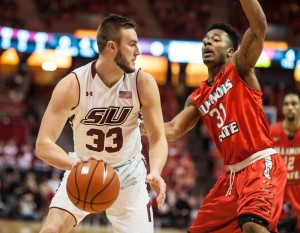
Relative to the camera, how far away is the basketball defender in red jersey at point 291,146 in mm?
8344

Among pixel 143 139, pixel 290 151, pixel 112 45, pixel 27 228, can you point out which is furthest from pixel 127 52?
pixel 143 139

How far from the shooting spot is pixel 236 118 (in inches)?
219

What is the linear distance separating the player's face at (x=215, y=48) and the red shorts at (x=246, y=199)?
104 centimetres

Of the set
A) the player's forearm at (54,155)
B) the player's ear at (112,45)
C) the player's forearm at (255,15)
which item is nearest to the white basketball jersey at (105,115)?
the player's ear at (112,45)

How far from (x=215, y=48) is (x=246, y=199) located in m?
1.49

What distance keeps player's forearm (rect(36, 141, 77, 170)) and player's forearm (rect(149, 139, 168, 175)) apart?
2.05 ft

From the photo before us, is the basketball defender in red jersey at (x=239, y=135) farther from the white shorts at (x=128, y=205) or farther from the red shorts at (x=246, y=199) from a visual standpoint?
the white shorts at (x=128, y=205)

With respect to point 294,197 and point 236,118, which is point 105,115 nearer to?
point 236,118

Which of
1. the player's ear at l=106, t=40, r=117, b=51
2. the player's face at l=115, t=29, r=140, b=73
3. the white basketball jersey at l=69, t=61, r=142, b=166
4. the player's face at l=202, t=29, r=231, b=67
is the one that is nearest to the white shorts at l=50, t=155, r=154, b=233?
the white basketball jersey at l=69, t=61, r=142, b=166

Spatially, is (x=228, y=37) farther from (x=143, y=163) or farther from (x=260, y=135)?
(x=143, y=163)

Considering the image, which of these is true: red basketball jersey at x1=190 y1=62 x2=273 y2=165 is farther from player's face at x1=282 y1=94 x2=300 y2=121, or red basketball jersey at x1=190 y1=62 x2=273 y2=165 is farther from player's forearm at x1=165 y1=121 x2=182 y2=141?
player's face at x1=282 y1=94 x2=300 y2=121

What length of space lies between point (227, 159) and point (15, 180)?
10.0 m

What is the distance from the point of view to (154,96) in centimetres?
524

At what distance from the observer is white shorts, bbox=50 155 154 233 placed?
524cm
